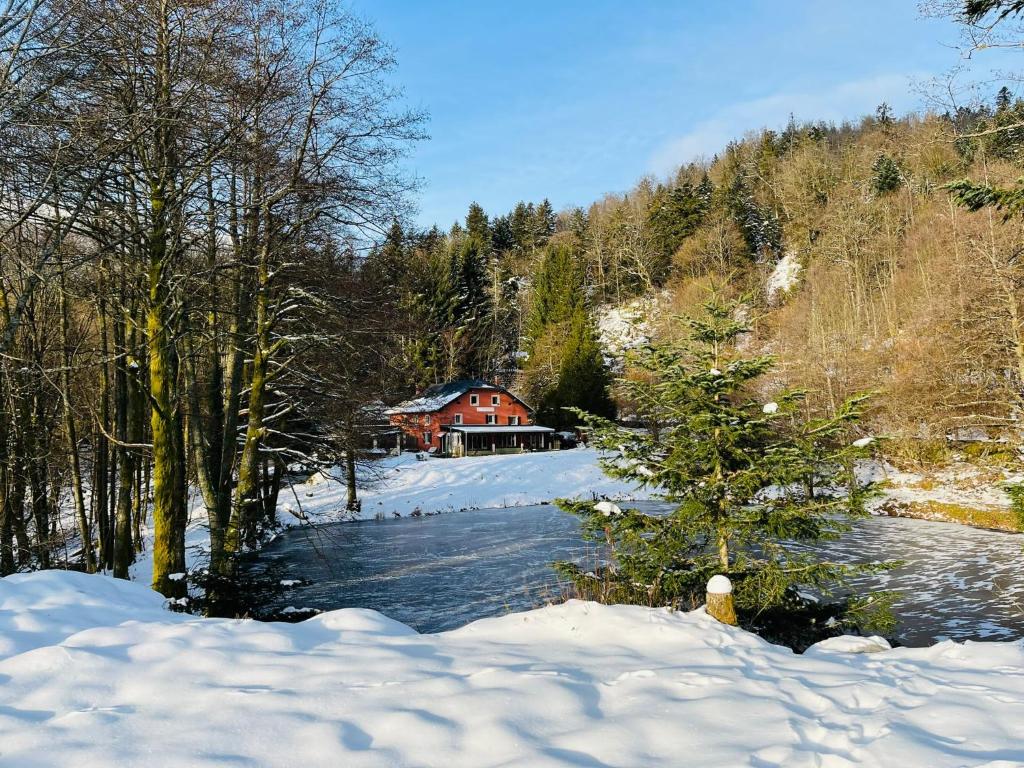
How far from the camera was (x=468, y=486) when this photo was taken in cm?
3194

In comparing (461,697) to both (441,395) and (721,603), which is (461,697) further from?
(441,395)

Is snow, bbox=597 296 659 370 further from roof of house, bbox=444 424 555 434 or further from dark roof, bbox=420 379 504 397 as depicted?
dark roof, bbox=420 379 504 397

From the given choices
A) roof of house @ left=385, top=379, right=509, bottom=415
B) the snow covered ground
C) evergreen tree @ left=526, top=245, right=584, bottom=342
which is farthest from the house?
evergreen tree @ left=526, top=245, right=584, bottom=342

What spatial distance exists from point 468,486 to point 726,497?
24.9 m

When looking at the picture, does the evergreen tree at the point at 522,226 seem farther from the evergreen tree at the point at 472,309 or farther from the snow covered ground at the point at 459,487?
the snow covered ground at the point at 459,487

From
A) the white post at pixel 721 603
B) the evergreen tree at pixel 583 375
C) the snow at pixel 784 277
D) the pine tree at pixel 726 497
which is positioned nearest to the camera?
the white post at pixel 721 603

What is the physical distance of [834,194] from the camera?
2046 inches

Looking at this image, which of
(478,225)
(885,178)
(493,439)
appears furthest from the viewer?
(478,225)

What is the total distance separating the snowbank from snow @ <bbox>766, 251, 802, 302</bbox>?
2522cm

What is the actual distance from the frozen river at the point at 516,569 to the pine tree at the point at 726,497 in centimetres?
145

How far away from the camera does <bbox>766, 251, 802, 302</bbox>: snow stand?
171ft

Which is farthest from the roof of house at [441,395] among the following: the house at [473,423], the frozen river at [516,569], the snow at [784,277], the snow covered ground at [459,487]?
the snow at [784,277]

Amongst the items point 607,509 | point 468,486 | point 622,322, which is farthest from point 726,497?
point 622,322

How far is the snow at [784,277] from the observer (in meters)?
52.1
